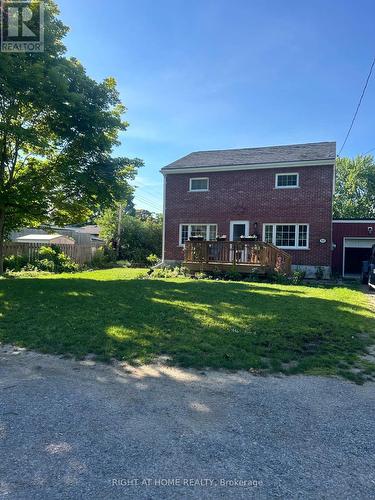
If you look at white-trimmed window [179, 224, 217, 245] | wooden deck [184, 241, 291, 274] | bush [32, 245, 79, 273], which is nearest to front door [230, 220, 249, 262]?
white-trimmed window [179, 224, 217, 245]

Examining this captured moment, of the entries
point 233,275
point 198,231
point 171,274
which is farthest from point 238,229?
point 171,274

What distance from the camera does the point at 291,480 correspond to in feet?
8.25

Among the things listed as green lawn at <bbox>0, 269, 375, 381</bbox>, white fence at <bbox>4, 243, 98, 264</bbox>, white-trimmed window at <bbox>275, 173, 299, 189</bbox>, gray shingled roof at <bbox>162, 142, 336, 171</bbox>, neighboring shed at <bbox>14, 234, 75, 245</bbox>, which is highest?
gray shingled roof at <bbox>162, 142, 336, 171</bbox>

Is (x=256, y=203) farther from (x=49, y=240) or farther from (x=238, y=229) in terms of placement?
(x=49, y=240)

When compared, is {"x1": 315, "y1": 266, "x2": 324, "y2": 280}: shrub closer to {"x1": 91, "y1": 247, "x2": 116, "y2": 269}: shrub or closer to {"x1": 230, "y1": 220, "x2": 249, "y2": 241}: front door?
{"x1": 230, "y1": 220, "x2": 249, "y2": 241}: front door

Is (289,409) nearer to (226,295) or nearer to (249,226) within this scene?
(226,295)

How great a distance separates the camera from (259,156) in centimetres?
2019

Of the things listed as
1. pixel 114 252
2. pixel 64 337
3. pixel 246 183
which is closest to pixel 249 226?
pixel 246 183

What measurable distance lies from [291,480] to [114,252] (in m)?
27.2

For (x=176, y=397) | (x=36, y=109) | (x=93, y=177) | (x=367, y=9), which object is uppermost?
(x=367, y=9)

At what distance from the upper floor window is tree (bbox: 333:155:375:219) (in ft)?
90.3

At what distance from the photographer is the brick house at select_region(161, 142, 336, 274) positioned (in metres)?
18.0

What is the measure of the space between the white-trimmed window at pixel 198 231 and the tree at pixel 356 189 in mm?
28376

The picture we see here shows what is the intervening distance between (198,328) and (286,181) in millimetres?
14205
